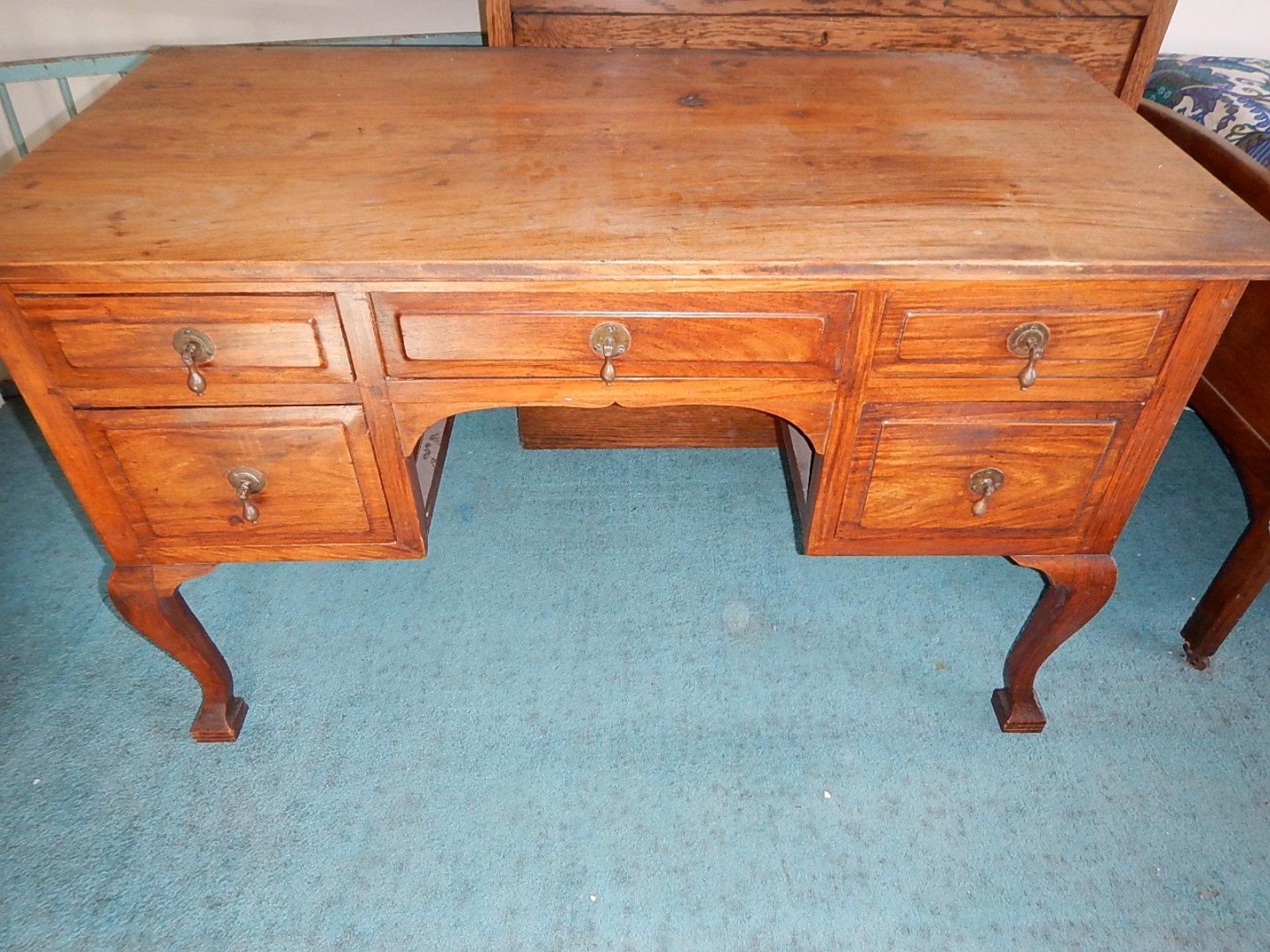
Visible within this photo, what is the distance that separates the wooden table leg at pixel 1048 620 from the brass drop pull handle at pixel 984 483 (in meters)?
0.15

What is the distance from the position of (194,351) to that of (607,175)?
21.6 inches

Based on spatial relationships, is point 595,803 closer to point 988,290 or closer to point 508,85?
point 988,290

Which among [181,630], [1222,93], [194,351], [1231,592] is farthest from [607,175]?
[1222,93]

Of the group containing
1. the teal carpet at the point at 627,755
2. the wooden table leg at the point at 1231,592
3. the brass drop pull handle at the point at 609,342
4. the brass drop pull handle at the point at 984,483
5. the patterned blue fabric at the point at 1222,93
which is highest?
the brass drop pull handle at the point at 609,342

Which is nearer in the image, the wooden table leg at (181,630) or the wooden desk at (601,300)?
the wooden desk at (601,300)

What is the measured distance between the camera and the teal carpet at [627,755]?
4.35ft

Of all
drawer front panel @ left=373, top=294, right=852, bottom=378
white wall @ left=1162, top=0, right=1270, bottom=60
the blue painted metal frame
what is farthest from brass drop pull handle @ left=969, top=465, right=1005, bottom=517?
white wall @ left=1162, top=0, right=1270, bottom=60

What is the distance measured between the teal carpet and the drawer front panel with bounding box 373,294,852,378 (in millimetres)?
760

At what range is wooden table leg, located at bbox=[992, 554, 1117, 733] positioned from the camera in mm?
1278

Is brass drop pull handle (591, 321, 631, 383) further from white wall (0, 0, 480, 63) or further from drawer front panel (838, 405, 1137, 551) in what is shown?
white wall (0, 0, 480, 63)

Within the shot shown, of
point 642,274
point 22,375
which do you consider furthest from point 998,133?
point 22,375

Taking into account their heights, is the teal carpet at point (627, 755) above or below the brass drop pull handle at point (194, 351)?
below

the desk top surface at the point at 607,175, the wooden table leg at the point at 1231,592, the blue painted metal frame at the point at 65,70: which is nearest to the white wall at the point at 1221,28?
the desk top surface at the point at 607,175

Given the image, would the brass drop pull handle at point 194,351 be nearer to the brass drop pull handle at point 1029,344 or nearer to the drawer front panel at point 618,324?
the drawer front panel at point 618,324
